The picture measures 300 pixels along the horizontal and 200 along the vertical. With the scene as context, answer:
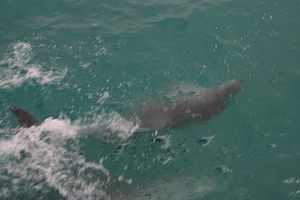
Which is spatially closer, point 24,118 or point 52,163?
point 52,163

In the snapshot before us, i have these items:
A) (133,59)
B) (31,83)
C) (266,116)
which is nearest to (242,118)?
(266,116)

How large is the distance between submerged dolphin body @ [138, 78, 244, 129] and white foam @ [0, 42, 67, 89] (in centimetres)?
272

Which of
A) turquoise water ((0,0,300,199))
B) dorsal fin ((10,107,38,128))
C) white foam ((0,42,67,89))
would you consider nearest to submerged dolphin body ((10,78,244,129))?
dorsal fin ((10,107,38,128))

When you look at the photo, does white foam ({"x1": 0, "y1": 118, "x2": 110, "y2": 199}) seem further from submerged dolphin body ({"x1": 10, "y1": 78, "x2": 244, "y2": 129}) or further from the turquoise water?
submerged dolphin body ({"x1": 10, "y1": 78, "x2": 244, "y2": 129})

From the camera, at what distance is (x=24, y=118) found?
677 cm

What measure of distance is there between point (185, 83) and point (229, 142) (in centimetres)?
204

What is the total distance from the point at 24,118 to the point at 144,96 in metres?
2.76

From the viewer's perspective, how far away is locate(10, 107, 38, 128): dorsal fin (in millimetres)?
6673

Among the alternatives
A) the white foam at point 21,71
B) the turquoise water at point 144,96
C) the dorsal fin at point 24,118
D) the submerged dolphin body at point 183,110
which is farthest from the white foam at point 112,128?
the white foam at point 21,71

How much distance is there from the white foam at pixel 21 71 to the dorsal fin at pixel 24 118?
1.37 meters

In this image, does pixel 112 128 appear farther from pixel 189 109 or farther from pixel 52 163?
pixel 189 109

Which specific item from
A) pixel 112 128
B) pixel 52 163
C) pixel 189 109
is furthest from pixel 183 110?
pixel 52 163

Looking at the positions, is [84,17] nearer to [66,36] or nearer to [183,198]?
[66,36]

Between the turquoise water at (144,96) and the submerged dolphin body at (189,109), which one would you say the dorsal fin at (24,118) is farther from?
the submerged dolphin body at (189,109)
